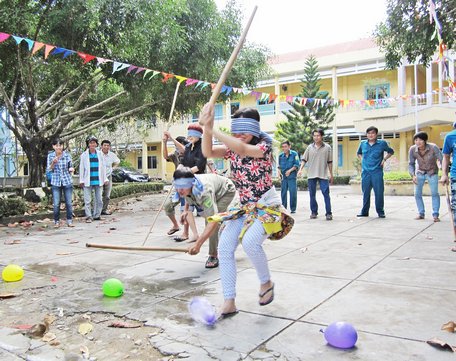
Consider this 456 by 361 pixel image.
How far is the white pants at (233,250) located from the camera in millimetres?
3248

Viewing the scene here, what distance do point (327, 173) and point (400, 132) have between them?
22.4m

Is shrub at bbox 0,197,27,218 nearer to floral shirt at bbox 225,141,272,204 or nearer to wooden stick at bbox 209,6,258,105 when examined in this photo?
floral shirt at bbox 225,141,272,204

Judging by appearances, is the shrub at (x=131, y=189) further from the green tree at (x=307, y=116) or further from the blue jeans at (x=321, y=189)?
the green tree at (x=307, y=116)

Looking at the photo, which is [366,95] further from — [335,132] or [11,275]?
[11,275]

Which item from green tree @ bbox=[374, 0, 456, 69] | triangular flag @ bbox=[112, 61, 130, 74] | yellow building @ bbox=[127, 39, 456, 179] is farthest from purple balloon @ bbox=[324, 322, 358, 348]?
yellow building @ bbox=[127, 39, 456, 179]

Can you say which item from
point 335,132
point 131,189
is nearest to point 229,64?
point 131,189

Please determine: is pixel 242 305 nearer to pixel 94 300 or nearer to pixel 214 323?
pixel 214 323

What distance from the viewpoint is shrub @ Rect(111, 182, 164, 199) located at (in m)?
14.4

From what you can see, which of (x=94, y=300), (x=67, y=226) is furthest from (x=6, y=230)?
(x=94, y=300)

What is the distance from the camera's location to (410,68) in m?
29.2

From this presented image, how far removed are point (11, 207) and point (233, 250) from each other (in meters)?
7.69

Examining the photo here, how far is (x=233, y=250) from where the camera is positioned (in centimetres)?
334

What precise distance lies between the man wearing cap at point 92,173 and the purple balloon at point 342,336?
7.51m

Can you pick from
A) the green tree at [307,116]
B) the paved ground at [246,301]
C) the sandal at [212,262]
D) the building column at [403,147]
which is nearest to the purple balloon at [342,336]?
the paved ground at [246,301]
